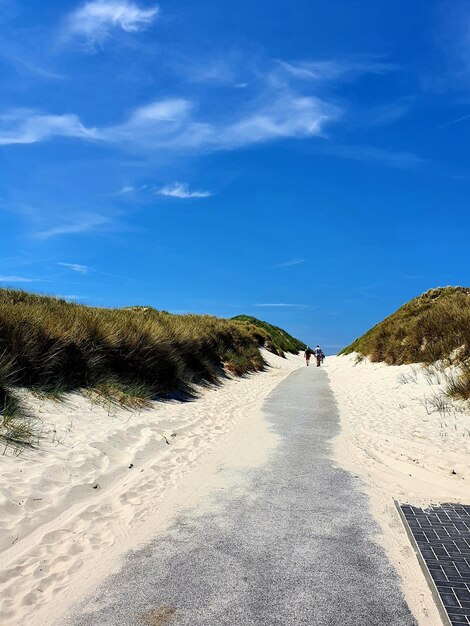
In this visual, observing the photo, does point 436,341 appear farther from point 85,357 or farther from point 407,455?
point 85,357

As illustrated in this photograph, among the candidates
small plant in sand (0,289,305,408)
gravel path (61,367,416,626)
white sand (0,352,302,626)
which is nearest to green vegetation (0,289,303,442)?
small plant in sand (0,289,305,408)

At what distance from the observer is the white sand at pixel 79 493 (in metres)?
3.42

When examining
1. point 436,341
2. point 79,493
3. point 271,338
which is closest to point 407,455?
point 79,493

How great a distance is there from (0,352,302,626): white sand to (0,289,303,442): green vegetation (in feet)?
1.96

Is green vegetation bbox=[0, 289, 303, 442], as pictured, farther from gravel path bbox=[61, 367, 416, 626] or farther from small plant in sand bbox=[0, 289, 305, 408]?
gravel path bbox=[61, 367, 416, 626]

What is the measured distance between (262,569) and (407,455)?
14.3 ft

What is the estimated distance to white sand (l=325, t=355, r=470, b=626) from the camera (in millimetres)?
3846

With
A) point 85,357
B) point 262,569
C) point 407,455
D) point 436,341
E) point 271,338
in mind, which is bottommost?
point 262,569

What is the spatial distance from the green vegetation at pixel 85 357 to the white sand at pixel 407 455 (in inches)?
183

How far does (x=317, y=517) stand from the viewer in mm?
4562

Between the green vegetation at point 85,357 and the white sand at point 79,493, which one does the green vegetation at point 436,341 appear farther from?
the green vegetation at point 85,357

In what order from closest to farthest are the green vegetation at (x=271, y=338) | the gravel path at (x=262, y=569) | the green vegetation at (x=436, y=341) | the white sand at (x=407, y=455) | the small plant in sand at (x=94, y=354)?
the gravel path at (x=262, y=569) → the white sand at (x=407, y=455) → the small plant in sand at (x=94, y=354) → the green vegetation at (x=436, y=341) → the green vegetation at (x=271, y=338)

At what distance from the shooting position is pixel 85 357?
10375mm

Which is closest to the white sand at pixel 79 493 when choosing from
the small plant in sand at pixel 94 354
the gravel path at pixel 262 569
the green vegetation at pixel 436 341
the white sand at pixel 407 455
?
the gravel path at pixel 262 569
